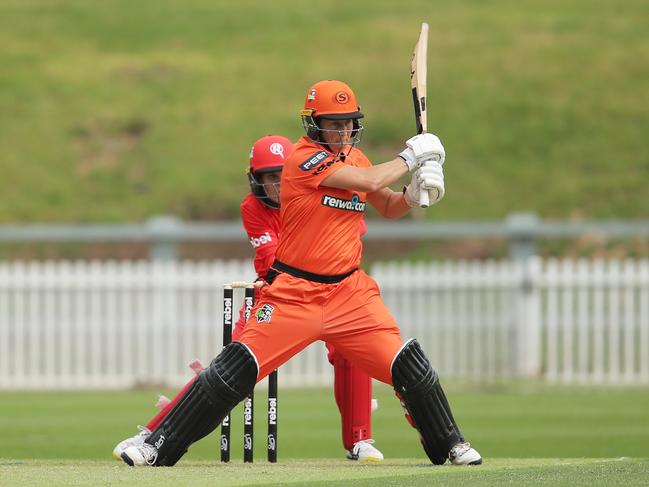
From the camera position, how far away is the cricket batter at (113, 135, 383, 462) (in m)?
8.67

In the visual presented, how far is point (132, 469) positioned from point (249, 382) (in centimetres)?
79

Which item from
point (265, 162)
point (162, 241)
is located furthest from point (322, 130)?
point (162, 241)

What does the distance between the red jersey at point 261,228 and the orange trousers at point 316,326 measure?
3.60 ft

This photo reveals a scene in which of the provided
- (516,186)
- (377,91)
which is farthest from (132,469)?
(377,91)

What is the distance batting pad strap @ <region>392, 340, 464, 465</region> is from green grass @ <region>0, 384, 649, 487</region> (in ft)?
0.57

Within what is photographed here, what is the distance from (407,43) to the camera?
1137 inches

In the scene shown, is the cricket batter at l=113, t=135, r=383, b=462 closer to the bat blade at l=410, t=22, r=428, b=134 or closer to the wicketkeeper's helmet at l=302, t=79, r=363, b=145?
the wicketkeeper's helmet at l=302, t=79, r=363, b=145

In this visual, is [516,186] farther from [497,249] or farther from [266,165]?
[266,165]

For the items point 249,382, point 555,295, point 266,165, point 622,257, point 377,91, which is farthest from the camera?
point 377,91

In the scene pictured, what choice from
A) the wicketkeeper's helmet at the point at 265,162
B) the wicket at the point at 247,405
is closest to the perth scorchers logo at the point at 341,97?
the wicketkeeper's helmet at the point at 265,162

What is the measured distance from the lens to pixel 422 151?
24.9 feet

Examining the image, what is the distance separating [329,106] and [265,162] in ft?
3.82

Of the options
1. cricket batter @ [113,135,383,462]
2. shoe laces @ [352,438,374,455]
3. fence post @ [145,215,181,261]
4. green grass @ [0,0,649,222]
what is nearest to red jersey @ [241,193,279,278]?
cricket batter @ [113,135,383,462]

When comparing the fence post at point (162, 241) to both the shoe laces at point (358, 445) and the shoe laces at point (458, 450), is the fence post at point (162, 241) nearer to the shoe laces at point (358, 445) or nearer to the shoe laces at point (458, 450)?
the shoe laces at point (358, 445)
